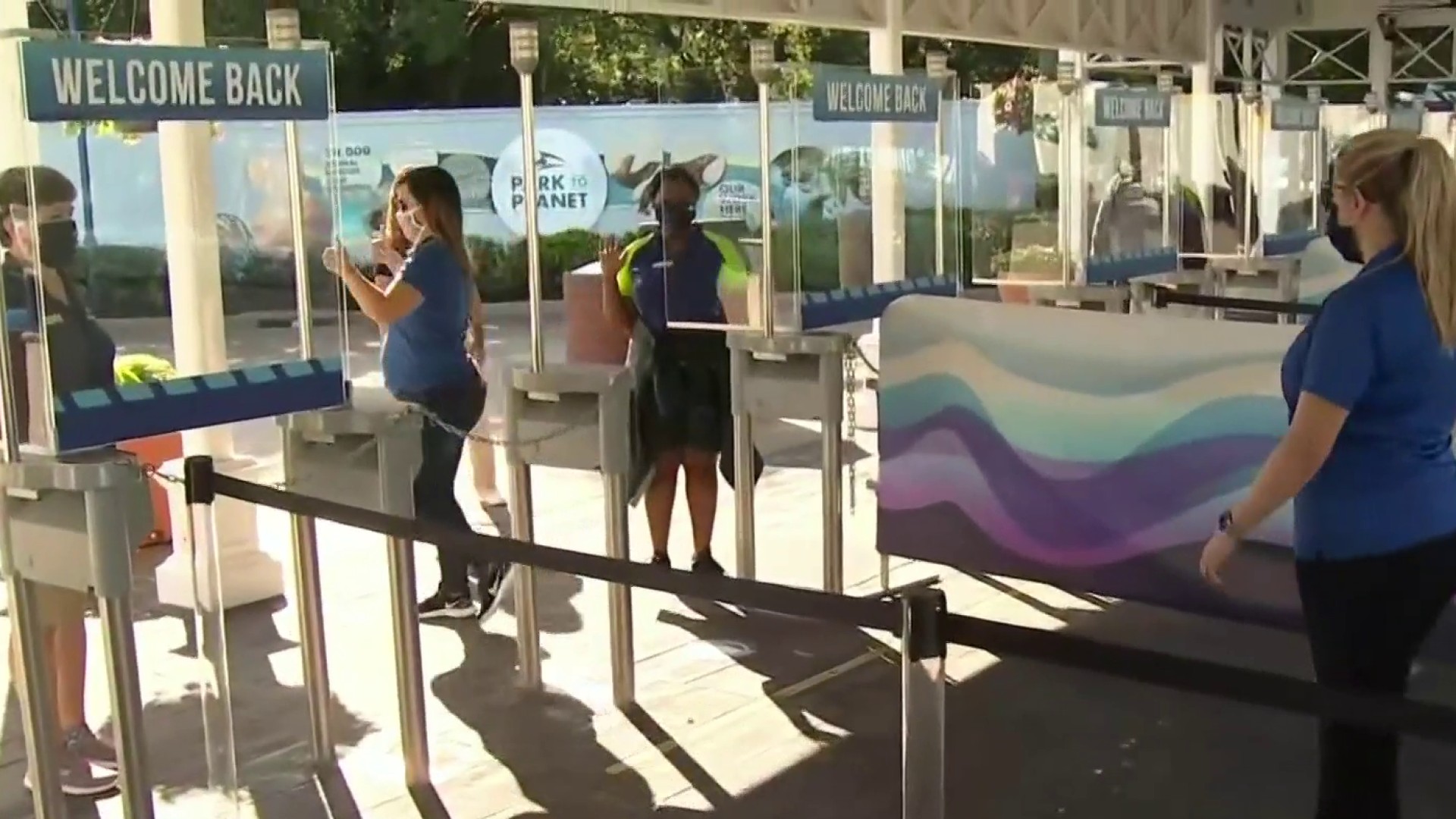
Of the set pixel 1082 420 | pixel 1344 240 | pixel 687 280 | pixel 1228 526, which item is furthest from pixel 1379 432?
pixel 687 280

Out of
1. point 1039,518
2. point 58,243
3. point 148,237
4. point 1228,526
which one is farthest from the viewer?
point 1039,518

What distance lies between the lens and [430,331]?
204 inches

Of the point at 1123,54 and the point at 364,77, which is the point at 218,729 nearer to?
the point at 1123,54

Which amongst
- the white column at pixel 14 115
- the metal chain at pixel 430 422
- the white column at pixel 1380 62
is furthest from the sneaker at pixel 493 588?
the white column at pixel 1380 62

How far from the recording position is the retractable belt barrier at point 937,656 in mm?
2109

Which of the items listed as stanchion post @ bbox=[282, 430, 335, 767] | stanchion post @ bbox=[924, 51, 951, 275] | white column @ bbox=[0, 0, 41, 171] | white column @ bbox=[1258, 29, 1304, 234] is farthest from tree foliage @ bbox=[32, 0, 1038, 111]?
white column @ bbox=[0, 0, 41, 171]

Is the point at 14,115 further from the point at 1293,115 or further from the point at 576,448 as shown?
the point at 1293,115

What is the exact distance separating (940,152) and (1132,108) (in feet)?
5.39

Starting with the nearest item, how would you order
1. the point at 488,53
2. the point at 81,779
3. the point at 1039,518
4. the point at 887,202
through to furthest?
the point at 81,779 < the point at 1039,518 < the point at 887,202 < the point at 488,53

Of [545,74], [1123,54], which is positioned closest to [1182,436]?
[1123,54]

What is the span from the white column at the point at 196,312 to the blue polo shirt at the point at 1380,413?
3207 mm

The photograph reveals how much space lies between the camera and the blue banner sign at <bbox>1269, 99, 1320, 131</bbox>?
9.45m

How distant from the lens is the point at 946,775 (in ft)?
12.9

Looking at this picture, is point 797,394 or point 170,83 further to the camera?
point 797,394
